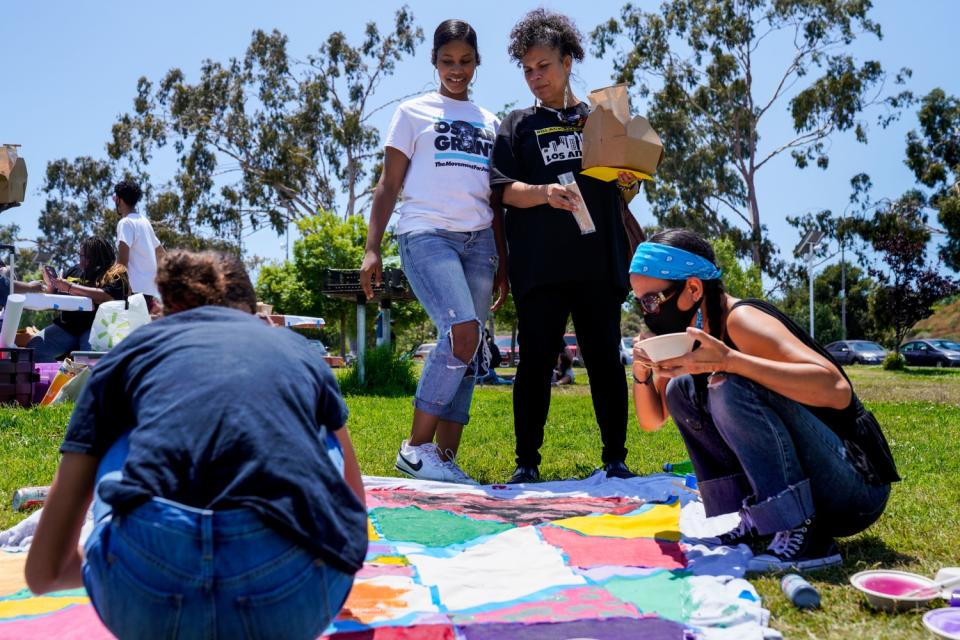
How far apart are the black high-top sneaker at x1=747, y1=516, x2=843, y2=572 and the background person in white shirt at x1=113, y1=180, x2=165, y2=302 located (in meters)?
5.48

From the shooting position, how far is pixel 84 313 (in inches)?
294

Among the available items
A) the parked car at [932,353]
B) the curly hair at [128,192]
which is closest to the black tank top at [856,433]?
the curly hair at [128,192]

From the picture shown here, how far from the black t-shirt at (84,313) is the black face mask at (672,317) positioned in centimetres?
576

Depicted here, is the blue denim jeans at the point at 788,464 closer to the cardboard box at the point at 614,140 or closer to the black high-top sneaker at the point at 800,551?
the black high-top sneaker at the point at 800,551

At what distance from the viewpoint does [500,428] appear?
21.1 ft

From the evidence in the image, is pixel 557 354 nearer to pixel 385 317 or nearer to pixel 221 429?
pixel 221 429

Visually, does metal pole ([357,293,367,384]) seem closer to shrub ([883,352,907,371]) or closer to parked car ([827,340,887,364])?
shrub ([883,352,907,371])

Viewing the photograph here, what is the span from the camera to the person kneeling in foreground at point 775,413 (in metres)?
2.29

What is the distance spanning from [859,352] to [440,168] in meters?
33.9

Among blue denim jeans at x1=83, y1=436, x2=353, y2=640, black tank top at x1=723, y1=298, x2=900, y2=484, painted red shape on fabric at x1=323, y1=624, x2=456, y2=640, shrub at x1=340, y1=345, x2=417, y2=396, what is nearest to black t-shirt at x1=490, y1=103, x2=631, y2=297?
black tank top at x1=723, y1=298, x2=900, y2=484

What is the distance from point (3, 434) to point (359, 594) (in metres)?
3.72

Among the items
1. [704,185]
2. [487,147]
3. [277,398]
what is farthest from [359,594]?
[704,185]

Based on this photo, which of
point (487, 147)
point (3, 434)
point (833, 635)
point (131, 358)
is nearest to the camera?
point (131, 358)

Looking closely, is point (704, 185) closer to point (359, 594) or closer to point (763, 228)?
point (763, 228)
